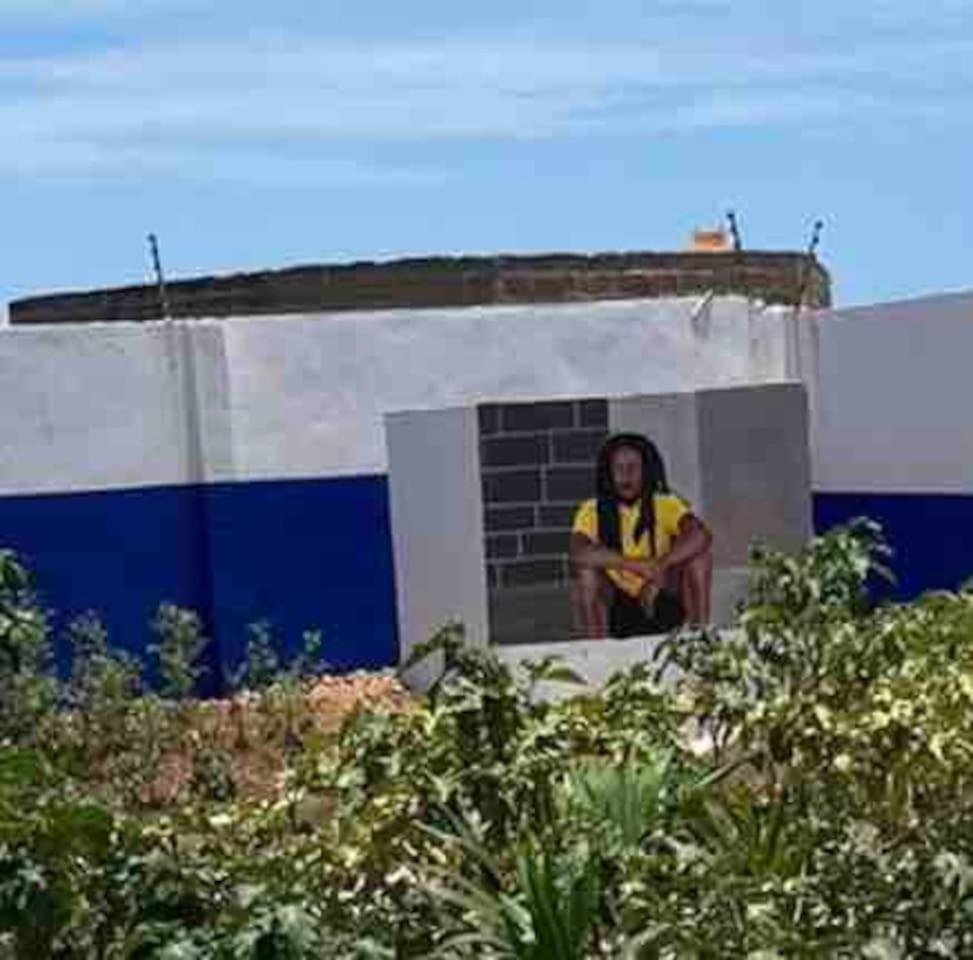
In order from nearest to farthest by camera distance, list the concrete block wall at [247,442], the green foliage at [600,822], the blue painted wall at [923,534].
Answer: the green foliage at [600,822], the blue painted wall at [923,534], the concrete block wall at [247,442]

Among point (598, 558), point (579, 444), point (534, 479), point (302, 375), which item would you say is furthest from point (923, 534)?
point (302, 375)

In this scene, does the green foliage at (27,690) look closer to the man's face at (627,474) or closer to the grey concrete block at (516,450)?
the grey concrete block at (516,450)

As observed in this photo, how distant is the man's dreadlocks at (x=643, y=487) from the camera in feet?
48.0

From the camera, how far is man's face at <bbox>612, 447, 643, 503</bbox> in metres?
14.8

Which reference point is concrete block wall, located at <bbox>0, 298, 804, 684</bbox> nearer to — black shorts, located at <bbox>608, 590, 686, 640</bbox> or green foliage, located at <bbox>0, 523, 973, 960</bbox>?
black shorts, located at <bbox>608, 590, 686, 640</bbox>

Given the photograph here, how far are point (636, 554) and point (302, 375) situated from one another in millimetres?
2613

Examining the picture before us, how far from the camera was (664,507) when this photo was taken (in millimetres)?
14633

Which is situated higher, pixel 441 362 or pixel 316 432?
pixel 441 362

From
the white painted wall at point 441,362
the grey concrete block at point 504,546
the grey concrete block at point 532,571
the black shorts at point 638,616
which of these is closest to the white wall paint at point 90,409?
the white painted wall at point 441,362

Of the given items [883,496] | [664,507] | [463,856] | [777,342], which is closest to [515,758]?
[463,856]

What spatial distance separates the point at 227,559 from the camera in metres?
15.8

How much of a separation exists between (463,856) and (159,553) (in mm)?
11177

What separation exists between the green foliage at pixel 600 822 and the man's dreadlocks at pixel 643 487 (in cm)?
841

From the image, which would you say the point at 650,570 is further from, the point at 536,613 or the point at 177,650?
the point at 177,650
